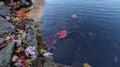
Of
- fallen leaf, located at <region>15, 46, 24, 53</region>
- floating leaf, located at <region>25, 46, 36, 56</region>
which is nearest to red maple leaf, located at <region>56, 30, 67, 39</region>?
floating leaf, located at <region>25, 46, 36, 56</region>

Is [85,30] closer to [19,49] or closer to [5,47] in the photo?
[19,49]

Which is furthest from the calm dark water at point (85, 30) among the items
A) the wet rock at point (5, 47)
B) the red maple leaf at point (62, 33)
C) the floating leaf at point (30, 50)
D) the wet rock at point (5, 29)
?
the wet rock at point (5, 47)

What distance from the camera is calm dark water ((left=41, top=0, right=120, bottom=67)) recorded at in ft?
27.1

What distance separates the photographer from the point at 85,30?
10.7 metres

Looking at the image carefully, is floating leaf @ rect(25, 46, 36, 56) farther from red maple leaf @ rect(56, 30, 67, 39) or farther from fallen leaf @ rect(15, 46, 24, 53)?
red maple leaf @ rect(56, 30, 67, 39)

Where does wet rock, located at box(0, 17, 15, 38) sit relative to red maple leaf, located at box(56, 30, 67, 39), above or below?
above

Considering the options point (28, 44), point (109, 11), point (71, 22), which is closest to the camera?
point (28, 44)

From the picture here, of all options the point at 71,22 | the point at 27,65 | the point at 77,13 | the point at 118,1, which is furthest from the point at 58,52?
the point at 118,1

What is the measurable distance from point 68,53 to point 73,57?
37cm

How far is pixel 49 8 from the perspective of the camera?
14656 mm

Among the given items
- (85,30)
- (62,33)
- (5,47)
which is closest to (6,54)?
(5,47)

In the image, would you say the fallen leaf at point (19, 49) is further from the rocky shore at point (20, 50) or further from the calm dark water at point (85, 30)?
the calm dark water at point (85, 30)

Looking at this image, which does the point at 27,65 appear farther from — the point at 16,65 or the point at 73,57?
the point at 73,57

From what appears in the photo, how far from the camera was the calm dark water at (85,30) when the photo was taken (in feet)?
27.1
